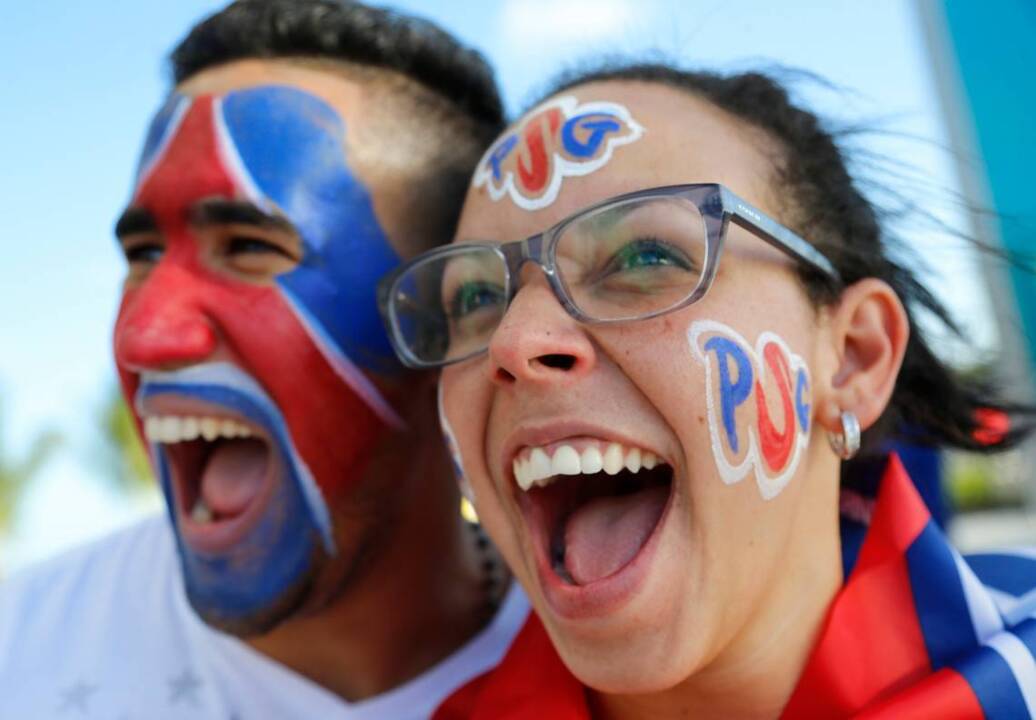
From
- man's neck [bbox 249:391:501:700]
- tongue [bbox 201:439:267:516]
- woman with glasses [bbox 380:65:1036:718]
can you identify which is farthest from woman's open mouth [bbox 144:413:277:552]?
woman with glasses [bbox 380:65:1036:718]

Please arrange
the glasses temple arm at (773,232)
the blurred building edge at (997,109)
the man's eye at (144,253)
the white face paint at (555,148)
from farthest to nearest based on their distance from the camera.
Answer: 1. the blurred building edge at (997,109)
2. the man's eye at (144,253)
3. the white face paint at (555,148)
4. the glasses temple arm at (773,232)

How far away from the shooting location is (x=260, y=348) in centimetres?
216

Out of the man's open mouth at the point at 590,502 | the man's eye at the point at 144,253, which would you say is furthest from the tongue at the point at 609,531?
the man's eye at the point at 144,253

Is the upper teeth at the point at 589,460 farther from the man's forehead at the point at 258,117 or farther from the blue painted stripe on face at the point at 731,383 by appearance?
the man's forehead at the point at 258,117

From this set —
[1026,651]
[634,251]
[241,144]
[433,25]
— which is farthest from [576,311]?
[433,25]

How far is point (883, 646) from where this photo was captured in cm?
167

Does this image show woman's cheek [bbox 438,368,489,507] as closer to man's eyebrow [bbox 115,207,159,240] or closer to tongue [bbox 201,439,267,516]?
tongue [bbox 201,439,267,516]

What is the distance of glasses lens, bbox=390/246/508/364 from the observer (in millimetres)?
1849

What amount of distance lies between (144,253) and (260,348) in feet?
1.49

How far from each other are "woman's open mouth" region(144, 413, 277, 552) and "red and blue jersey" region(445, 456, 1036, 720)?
26.1 inches

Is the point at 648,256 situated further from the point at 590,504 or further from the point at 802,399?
the point at 590,504

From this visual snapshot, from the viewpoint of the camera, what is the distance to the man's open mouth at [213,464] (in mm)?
2197

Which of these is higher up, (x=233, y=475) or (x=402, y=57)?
(x=402, y=57)

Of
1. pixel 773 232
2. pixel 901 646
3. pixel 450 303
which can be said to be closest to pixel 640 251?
pixel 773 232
